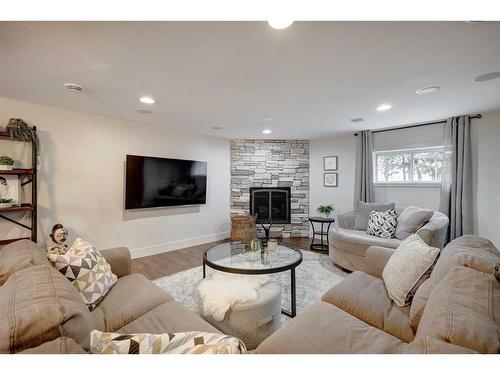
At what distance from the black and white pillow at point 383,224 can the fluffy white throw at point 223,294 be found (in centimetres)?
227

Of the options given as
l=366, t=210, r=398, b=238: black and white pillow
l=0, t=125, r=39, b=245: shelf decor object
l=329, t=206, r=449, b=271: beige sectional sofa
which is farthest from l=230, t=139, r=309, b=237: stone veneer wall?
l=0, t=125, r=39, b=245: shelf decor object

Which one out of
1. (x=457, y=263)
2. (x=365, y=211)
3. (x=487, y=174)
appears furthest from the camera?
(x=365, y=211)

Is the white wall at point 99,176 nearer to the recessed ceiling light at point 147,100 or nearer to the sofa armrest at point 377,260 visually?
the recessed ceiling light at point 147,100

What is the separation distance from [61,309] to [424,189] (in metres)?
4.87

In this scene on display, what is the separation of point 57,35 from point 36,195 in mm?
2122

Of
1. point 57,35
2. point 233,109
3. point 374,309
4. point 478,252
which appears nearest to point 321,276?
point 374,309

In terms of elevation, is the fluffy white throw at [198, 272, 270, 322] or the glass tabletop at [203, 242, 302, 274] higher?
the glass tabletop at [203, 242, 302, 274]

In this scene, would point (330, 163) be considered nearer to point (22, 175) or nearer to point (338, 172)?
point (338, 172)

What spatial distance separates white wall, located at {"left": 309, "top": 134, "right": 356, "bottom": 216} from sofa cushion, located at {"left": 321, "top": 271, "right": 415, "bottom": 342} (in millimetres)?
3304

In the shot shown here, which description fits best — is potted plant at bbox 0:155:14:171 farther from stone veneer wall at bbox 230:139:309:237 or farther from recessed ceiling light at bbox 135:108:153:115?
stone veneer wall at bbox 230:139:309:237

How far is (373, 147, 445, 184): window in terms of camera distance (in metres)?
3.98

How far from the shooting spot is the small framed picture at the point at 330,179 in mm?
5133

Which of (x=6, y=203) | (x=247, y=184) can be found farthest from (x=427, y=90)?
(x=6, y=203)

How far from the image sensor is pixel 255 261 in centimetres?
240
